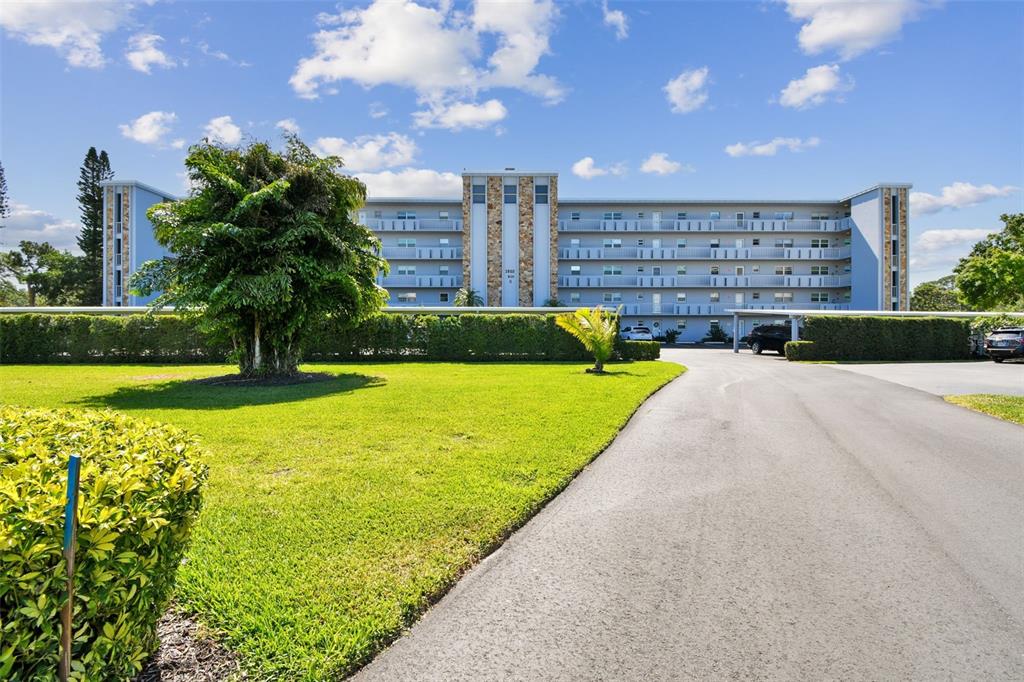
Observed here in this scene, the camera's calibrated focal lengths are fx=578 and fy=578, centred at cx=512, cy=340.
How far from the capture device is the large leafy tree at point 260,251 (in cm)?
1445

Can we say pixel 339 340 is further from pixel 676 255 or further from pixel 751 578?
pixel 676 255

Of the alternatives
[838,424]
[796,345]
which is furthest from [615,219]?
[838,424]

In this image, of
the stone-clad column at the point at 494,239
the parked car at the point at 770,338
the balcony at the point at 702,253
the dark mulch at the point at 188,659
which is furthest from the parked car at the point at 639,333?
the dark mulch at the point at 188,659

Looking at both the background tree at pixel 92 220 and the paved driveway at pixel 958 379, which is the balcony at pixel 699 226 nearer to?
the paved driveway at pixel 958 379

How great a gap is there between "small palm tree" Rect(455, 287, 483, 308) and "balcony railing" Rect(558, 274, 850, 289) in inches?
344

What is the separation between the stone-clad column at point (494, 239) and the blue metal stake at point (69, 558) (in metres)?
44.5

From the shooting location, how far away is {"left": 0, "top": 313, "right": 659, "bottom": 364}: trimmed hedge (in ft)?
75.2

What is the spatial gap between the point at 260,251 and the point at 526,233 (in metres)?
32.4

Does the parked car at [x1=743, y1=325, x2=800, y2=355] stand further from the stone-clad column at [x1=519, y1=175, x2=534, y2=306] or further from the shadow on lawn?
the shadow on lawn

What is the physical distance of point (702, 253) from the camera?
165 ft

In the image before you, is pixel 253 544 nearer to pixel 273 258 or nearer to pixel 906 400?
pixel 273 258

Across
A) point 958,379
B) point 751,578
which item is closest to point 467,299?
point 958,379

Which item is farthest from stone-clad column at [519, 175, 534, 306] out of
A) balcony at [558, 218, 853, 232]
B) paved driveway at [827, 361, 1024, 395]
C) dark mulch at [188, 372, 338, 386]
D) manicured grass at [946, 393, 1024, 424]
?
manicured grass at [946, 393, 1024, 424]

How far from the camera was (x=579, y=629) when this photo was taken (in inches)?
133
